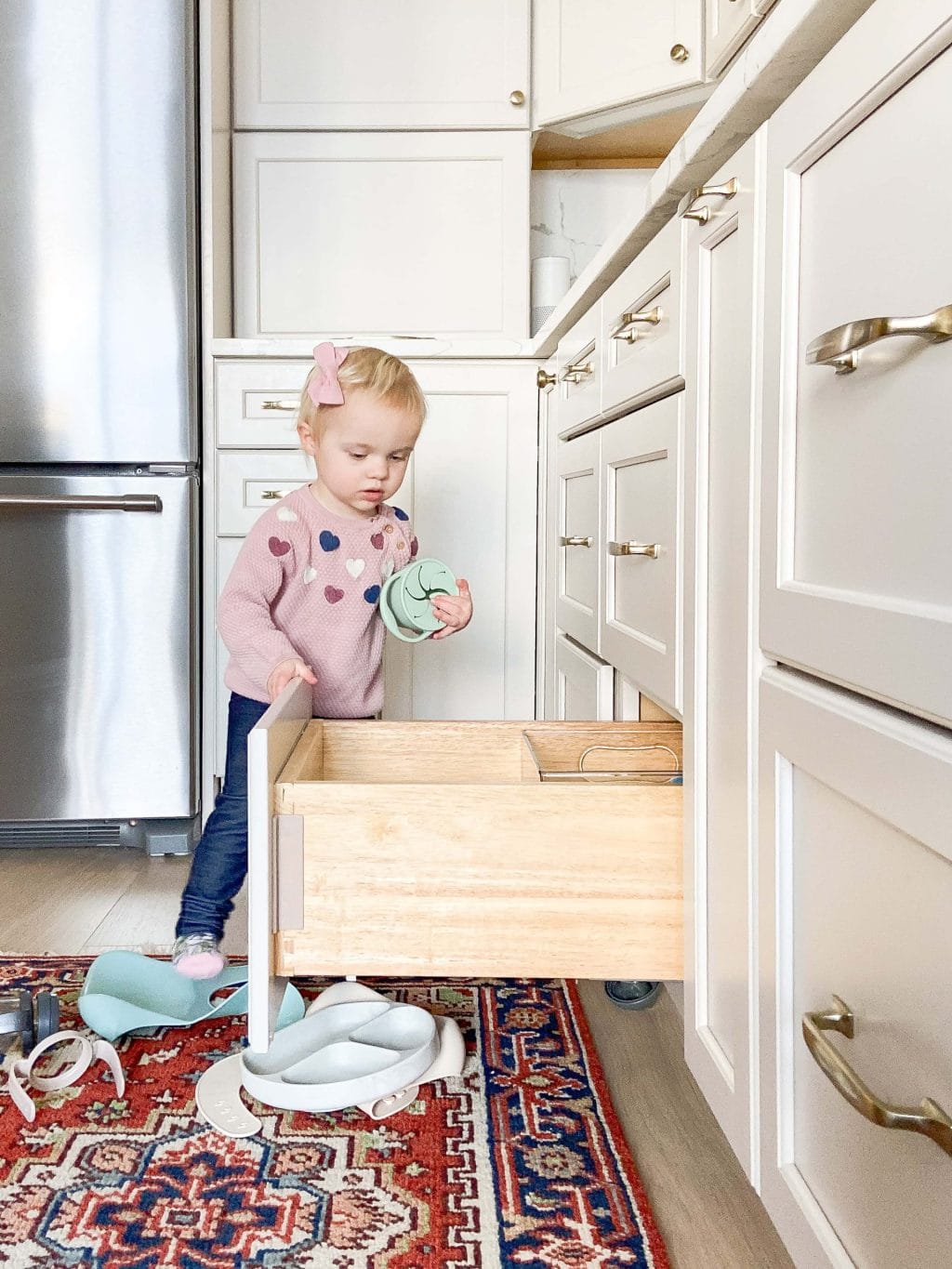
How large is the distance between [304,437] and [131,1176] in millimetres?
982

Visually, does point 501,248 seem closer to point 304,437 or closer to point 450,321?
point 450,321

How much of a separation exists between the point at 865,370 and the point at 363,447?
3.22 ft

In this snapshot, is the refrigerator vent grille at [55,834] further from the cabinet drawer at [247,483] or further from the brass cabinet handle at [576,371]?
the brass cabinet handle at [576,371]

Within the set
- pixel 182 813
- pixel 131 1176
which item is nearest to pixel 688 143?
pixel 131 1176

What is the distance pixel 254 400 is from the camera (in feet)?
6.77

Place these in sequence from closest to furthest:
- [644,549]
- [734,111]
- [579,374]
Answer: [734,111]
[644,549]
[579,374]

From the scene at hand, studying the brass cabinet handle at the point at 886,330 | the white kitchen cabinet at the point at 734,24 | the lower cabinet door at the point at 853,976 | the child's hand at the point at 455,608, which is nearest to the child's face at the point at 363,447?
the child's hand at the point at 455,608

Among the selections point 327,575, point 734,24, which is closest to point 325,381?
point 327,575

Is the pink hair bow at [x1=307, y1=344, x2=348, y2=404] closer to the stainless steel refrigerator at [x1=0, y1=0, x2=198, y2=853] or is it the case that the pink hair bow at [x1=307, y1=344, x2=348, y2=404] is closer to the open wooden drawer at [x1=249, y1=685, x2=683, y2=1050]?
the stainless steel refrigerator at [x1=0, y1=0, x2=198, y2=853]

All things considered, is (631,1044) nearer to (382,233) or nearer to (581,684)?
(581,684)

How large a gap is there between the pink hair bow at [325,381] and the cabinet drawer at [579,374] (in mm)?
345

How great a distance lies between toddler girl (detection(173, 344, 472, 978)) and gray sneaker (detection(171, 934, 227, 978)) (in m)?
0.07

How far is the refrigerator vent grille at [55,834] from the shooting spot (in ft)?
6.68

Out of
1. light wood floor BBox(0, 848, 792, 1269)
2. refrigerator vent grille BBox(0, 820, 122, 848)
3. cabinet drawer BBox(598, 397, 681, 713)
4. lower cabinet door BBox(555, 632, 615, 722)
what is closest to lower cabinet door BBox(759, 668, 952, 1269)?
light wood floor BBox(0, 848, 792, 1269)
